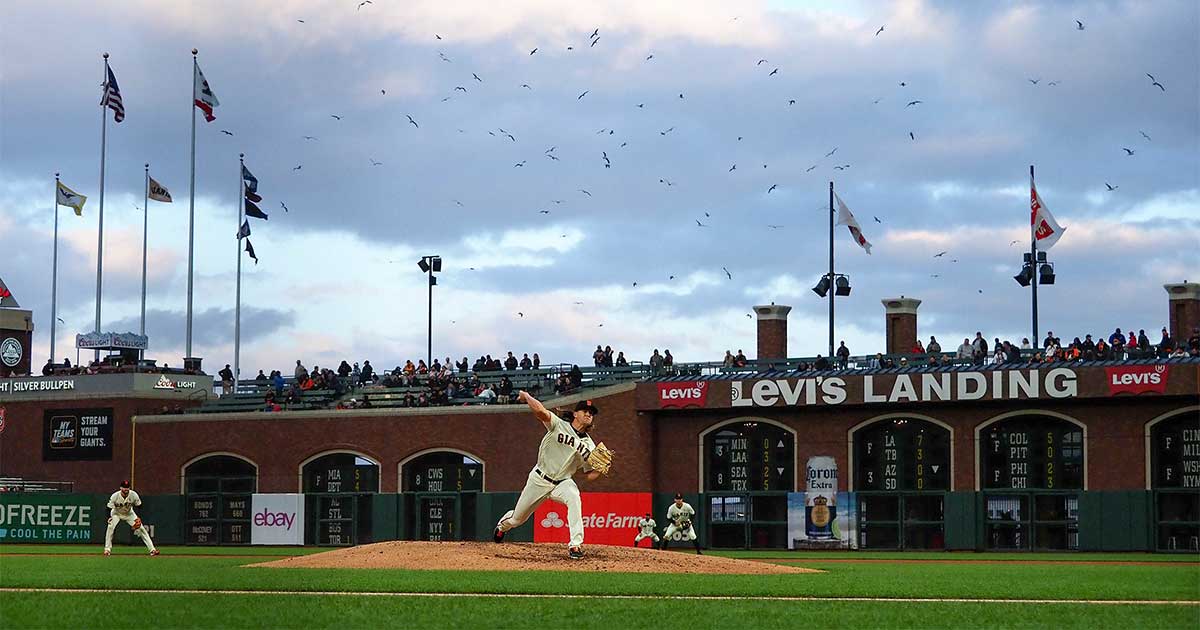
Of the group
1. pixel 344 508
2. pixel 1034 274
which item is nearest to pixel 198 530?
pixel 344 508

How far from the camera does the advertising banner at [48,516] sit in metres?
52.3

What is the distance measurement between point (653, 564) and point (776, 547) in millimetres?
23186

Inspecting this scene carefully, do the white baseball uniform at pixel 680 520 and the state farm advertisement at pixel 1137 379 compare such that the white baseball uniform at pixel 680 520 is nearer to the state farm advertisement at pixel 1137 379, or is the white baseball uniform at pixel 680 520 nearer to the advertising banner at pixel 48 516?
the state farm advertisement at pixel 1137 379

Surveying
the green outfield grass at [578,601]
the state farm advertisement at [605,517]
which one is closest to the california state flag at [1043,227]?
the state farm advertisement at [605,517]

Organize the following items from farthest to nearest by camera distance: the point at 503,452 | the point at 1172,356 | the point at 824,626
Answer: the point at 503,452, the point at 1172,356, the point at 824,626

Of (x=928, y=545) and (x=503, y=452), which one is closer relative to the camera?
(x=928, y=545)

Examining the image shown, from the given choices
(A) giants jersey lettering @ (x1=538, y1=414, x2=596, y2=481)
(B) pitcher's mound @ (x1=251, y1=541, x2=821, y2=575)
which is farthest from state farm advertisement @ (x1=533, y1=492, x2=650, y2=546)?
(A) giants jersey lettering @ (x1=538, y1=414, x2=596, y2=481)

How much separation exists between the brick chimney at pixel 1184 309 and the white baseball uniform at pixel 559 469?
A: 2659cm

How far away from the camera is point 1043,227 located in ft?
158

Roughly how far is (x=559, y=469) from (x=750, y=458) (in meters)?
22.9

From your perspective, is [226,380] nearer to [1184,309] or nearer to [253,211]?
[253,211]

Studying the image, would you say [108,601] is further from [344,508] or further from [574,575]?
[344,508]

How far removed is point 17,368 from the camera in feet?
216

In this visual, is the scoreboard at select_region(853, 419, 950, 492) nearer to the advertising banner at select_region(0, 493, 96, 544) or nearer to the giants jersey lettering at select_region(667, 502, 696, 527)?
the giants jersey lettering at select_region(667, 502, 696, 527)
